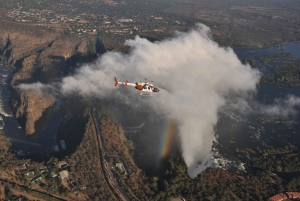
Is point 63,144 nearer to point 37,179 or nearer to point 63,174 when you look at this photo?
point 63,174

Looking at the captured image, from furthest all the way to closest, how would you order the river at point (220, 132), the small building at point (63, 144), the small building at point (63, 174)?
the river at point (220, 132) < the small building at point (63, 144) < the small building at point (63, 174)

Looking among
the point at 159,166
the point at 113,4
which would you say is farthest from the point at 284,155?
the point at 113,4

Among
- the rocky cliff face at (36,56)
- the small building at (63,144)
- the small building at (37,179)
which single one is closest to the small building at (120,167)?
the small building at (37,179)

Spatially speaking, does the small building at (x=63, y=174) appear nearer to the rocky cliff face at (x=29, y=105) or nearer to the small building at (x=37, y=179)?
the small building at (x=37, y=179)

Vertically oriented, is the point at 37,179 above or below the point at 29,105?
above

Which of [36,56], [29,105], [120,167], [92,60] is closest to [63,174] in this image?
[120,167]

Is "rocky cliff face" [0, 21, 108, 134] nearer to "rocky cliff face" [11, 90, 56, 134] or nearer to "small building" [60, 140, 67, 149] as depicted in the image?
"rocky cliff face" [11, 90, 56, 134]

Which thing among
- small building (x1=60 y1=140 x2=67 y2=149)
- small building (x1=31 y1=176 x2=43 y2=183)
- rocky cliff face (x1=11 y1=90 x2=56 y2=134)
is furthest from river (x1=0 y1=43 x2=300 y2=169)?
small building (x1=31 y1=176 x2=43 y2=183)

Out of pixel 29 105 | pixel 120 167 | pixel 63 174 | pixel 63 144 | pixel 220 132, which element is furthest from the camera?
pixel 29 105
